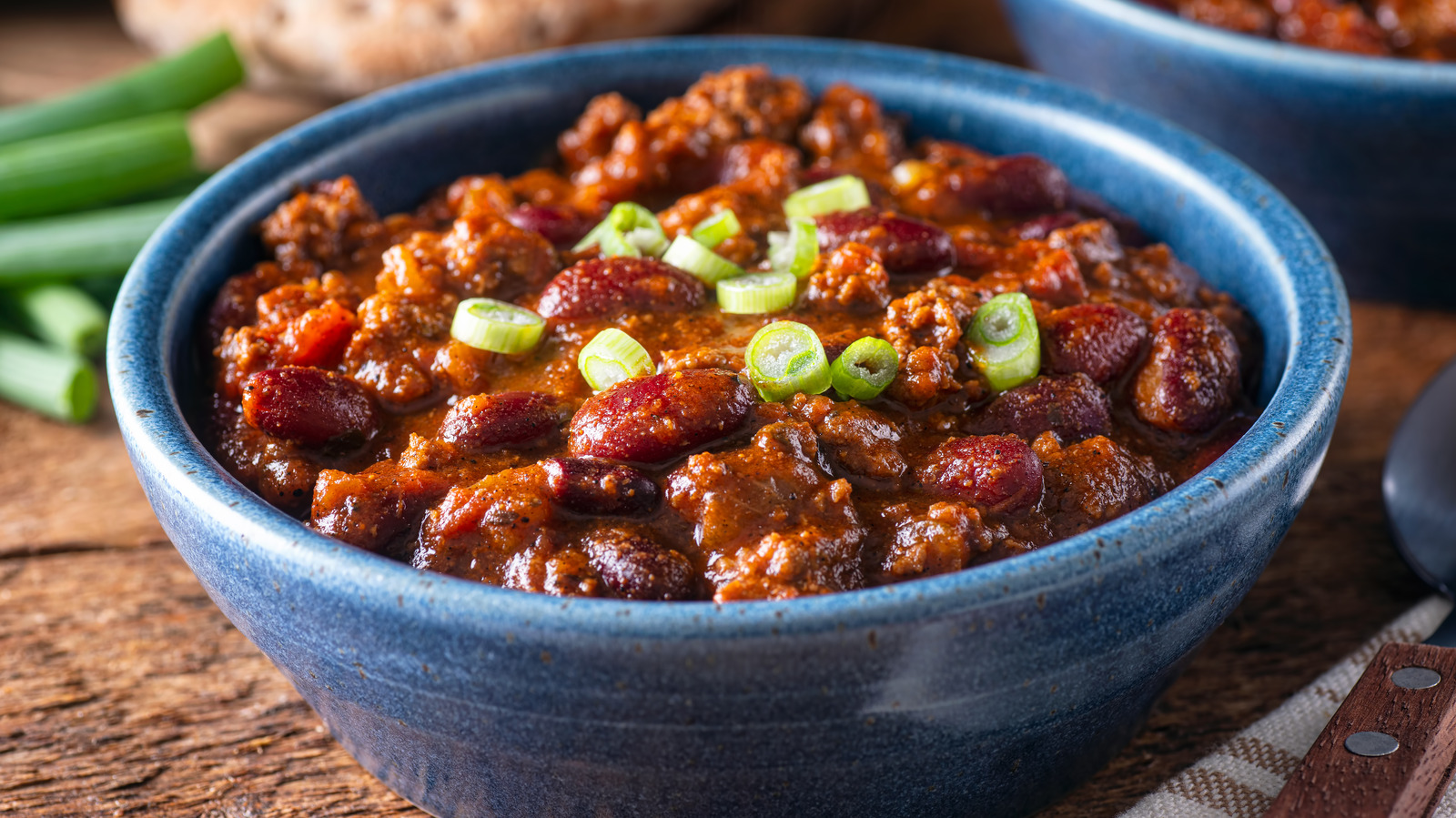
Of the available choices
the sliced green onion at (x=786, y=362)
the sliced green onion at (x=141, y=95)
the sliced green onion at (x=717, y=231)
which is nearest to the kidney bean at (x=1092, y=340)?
the sliced green onion at (x=786, y=362)

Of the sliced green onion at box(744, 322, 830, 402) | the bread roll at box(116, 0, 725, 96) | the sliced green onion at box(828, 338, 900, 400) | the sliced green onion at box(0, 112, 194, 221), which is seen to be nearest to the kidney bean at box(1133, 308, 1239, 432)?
the sliced green onion at box(828, 338, 900, 400)

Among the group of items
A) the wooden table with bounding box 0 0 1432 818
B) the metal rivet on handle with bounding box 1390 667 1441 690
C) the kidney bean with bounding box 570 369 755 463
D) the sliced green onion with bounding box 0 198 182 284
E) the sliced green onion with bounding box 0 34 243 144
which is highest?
the kidney bean with bounding box 570 369 755 463

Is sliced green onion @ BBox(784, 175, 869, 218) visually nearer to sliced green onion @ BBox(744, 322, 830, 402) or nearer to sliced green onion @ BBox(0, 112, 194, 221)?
sliced green onion @ BBox(744, 322, 830, 402)

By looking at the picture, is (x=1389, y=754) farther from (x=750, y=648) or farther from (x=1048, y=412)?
(x=750, y=648)

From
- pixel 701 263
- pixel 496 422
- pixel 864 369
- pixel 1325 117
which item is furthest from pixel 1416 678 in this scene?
pixel 1325 117

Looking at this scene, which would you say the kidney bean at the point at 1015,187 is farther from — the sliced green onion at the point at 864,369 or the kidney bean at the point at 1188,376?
the sliced green onion at the point at 864,369

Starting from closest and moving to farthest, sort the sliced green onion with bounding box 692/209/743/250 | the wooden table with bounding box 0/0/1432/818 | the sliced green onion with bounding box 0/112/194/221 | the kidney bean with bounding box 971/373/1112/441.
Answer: the kidney bean with bounding box 971/373/1112/441 → the wooden table with bounding box 0/0/1432/818 → the sliced green onion with bounding box 692/209/743/250 → the sliced green onion with bounding box 0/112/194/221

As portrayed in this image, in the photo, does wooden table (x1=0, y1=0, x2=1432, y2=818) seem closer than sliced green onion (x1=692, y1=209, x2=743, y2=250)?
Yes
